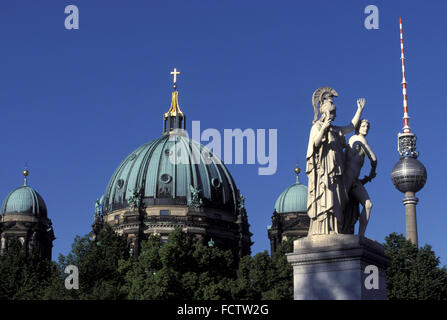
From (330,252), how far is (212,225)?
110678mm

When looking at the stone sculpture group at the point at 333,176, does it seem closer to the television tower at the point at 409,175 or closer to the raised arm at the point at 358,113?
the raised arm at the point at 358,113

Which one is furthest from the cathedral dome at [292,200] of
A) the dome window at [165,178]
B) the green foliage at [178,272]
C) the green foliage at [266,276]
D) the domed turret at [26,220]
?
the green foliage at [178,272]

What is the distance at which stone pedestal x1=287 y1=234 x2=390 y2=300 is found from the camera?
2267 cm

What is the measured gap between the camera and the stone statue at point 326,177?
23.7 metres

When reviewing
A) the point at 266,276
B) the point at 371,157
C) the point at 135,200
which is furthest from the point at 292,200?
the point at 371,157

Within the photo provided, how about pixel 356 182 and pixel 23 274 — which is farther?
pixel 23 274

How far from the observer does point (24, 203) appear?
5236 inches

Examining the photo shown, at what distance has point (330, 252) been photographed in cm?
2297

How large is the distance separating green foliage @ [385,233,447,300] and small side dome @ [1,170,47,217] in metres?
71.9

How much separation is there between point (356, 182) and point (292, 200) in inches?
4675

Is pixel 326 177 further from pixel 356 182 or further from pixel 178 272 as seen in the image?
pixel 178 272

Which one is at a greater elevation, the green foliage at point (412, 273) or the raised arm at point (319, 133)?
the green foliage at point (412, 273)
